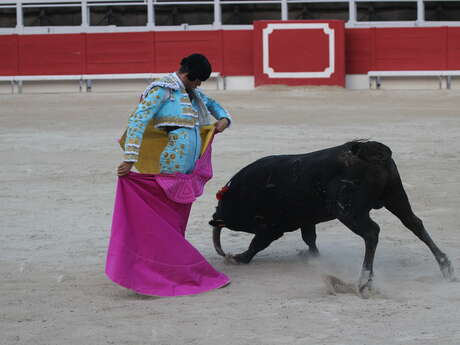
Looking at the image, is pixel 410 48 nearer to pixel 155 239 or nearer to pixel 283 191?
pixel 283 191

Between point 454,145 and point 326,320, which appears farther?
point 454,145

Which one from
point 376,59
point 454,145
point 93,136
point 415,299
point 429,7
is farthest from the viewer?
point 429,7

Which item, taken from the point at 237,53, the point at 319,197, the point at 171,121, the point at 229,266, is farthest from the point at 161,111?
the point at 237,53

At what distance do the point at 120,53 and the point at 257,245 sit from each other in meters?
11.0

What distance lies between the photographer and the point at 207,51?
49.0 feet

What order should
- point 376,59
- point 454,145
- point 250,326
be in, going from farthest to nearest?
point 376,59 → point 454,145 → point 250,326

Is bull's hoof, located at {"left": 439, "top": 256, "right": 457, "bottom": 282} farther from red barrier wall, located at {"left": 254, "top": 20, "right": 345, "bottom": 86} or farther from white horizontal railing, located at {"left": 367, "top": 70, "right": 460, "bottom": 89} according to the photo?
white horizontal railing, located at {"left": 367, "top": 70, "right": 460, "bottom": 89}

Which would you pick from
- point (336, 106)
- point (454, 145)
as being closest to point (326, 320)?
point (454, 145)

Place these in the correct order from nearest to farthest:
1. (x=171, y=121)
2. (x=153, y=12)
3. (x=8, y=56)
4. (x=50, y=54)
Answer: (x=171, y=121) < (x=50, y=54) < (x=8, y=56) < (x=153, y=12)

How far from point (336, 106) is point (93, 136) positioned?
3.74m

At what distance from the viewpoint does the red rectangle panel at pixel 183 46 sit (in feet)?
48.8

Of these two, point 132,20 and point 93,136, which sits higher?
point 132,20

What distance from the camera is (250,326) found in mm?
3396

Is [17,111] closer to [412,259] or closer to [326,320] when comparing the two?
[412,259]
